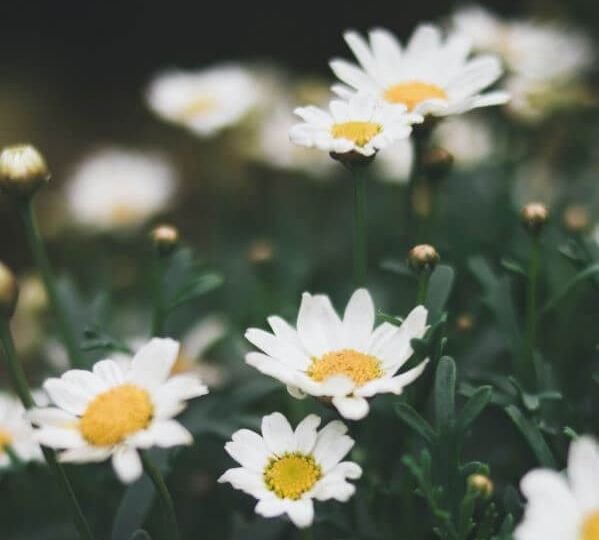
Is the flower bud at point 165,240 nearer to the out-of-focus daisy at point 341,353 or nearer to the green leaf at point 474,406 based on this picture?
the out-of-focus daisy at point 341,353

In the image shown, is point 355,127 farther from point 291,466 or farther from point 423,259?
point 291,466

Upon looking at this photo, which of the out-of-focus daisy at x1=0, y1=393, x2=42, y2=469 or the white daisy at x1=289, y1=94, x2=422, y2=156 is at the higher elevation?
the white daisy at x1=289, y1=94, x2=422, y2=156

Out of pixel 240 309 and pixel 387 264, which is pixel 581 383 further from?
pixel 240 309

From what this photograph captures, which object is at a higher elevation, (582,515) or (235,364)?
(582,515)

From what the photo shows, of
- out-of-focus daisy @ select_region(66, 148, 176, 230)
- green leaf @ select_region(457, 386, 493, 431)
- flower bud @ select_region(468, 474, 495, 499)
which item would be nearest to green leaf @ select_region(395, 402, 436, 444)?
green leaf @ select_region(457, 386, 493, 431)

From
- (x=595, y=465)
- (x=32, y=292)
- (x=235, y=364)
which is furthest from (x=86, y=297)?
(x=595, y=465)

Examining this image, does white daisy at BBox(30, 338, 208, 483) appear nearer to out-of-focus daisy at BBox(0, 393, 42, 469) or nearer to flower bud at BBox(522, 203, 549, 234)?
out-of-focus daisy at BBox(0, 393, 42, 469)
